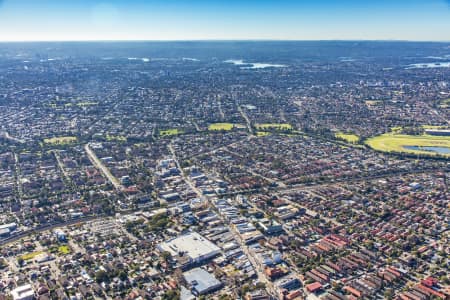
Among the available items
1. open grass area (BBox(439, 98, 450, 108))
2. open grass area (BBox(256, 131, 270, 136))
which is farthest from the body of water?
open grass area (BBox(439, 98, 450, 108))

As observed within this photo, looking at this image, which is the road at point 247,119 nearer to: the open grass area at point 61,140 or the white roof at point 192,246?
the open grass area at point 61,140

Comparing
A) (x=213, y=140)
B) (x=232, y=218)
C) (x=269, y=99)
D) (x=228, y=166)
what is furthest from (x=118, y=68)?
(x=232, y=218)

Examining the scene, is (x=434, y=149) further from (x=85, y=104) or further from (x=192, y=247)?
(x=85, y=104)

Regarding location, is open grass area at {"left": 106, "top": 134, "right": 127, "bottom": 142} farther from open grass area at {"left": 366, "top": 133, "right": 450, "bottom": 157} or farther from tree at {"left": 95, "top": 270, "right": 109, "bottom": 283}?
tree at {"left": 95, "top": 270, "right": 109, "bottom": 283}

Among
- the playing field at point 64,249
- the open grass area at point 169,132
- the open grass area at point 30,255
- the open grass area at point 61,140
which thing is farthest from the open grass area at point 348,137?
the open grass area at point 30,255

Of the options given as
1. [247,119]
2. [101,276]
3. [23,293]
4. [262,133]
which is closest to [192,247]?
[101,276]

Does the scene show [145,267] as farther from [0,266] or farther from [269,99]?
[269,99]
